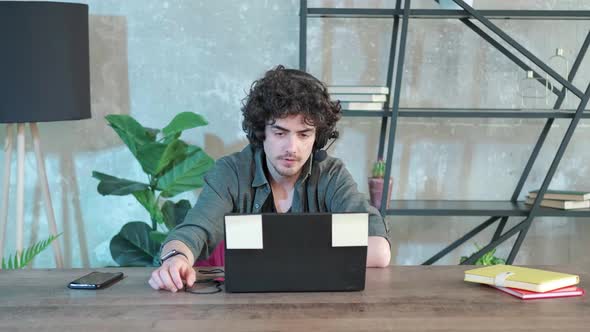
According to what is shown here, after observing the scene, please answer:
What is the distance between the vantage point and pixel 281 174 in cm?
225

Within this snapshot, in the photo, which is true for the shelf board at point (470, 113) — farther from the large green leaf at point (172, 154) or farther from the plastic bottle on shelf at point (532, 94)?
the large green leaf at point (172, 154)

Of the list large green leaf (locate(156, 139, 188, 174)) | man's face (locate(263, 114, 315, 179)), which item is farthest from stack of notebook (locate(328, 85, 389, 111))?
man's face (locate(263, 114, 315, 179))

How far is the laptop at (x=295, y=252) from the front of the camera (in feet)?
5.52

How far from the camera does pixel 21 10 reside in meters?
2.97

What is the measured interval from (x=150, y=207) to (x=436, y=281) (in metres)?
1.85

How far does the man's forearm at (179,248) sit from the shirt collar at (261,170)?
382 millimetres

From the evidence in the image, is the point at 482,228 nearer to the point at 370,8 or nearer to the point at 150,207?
the point at 370,8

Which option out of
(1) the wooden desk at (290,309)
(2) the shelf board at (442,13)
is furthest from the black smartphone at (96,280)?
(2) the shelf board at (442,13)

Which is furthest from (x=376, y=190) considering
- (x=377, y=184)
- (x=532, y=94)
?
(x=532, y=94)

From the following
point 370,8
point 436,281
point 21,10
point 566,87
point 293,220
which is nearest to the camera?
point 293,220

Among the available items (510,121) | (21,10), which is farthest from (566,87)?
(21,10)

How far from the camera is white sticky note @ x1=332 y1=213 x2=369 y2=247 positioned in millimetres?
1694

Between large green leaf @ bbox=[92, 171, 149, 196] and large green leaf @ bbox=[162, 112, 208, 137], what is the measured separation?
285 mm

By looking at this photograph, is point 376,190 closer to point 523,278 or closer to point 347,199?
point 347,199
